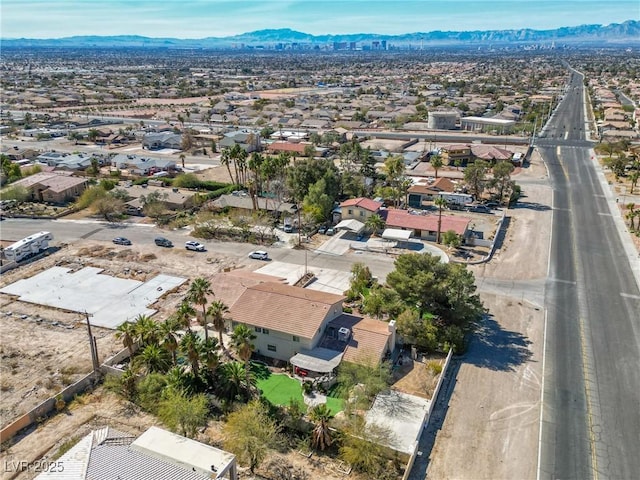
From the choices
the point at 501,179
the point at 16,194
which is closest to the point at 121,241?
the point at 16,194

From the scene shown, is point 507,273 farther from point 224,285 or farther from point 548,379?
point 224,285

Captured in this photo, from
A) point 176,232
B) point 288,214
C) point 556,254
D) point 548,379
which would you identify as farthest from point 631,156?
point 176,232

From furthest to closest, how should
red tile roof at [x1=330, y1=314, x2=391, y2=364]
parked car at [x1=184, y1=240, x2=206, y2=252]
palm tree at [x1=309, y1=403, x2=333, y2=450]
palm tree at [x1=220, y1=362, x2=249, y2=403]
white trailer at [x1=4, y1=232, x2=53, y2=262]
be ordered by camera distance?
parked car at [x1=184, y1=240, x2=206, y2=252] → white trailer at [x1=4, y1=232, x2=53, y2=262] → red tile roof at [x1=330, y1=314, x2=391, y2=364] → palm tree at [x1=220, y1=362, x2=249, y2=403] → palm tree at [x1=309, y1=403, x2=333, y2=450]

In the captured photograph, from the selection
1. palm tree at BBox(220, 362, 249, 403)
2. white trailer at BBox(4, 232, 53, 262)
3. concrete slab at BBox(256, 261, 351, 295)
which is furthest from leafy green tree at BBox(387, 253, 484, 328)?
white trailer at BBox(4, 232, 53, 262)

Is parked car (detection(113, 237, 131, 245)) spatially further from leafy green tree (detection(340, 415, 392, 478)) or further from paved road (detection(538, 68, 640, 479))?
paved road (detection(538, 68, 640, 479))

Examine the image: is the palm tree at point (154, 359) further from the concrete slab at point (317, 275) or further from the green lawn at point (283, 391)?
the concrete slab at point (317, 275)

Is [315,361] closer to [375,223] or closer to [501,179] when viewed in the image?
[375,223]

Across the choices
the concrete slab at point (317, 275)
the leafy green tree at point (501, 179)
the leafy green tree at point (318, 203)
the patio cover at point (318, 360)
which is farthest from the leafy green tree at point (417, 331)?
the leafy green tree at point (501, 179)
